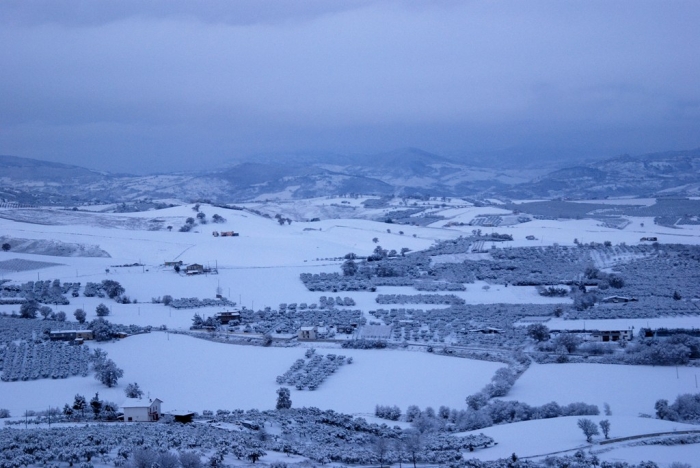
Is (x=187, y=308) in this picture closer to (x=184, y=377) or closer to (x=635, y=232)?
(x=184, y=377)

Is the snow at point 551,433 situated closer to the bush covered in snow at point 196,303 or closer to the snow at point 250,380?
the snow at point 250,380

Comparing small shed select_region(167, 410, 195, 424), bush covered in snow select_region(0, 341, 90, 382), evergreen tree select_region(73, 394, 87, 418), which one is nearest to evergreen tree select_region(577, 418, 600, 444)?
small shed select_region(167, 410, 195, 424)

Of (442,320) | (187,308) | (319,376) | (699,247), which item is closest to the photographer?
(319,376)

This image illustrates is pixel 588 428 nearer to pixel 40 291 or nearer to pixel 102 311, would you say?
pixel 102 311

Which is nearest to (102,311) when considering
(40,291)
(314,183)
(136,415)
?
(40,291)

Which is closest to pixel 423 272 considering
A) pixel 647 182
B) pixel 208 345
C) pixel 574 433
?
pixel 208 345

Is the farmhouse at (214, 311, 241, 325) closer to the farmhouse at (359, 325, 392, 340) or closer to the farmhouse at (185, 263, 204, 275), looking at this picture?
the farmhouse at (359, 325, 392, 340)
